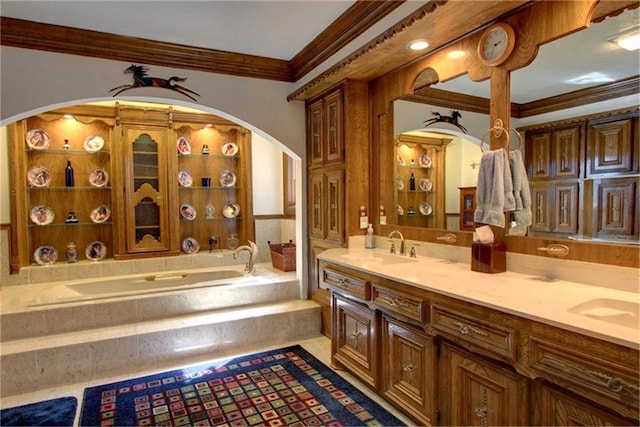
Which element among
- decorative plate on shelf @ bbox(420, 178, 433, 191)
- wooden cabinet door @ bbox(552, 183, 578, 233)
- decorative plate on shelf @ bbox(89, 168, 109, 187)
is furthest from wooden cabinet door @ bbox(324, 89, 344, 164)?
decorative plate on shelf @ bbox(89, 168, 109, 187)

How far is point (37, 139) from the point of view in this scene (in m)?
4.18

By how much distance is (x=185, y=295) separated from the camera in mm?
3506

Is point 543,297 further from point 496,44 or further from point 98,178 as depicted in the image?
point 98,178

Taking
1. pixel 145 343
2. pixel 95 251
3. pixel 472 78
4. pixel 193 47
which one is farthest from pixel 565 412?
pixel 95 251

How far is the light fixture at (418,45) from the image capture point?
2.40 m

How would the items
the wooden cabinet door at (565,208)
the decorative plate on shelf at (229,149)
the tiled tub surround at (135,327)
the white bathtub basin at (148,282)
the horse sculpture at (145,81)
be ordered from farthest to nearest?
the decorative plate on shelf at (229,149) < the white bathtub basin at (148,282) < the horse sculpture at (145,81) < the tiled tub surround at (135,327) < the wooden cabinet door at (565,208)

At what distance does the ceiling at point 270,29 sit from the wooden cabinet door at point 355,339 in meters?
1.65

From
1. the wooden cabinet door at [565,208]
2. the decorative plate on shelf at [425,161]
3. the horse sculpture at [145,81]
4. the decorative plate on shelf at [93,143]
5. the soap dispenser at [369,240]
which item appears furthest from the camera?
the decorative plate on shelf at [93,143]

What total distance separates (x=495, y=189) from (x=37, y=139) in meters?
4.77

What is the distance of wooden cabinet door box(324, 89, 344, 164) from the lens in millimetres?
3268

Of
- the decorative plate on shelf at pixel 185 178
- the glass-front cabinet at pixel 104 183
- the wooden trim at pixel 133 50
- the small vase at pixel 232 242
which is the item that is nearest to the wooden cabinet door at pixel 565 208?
the wooden trim at pixel 133 50

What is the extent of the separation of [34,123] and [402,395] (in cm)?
477

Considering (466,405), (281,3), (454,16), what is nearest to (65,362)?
(466,405)

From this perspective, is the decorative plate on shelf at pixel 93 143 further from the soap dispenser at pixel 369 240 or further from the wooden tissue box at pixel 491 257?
Result: the wooden tissue box at pixel 491 257
